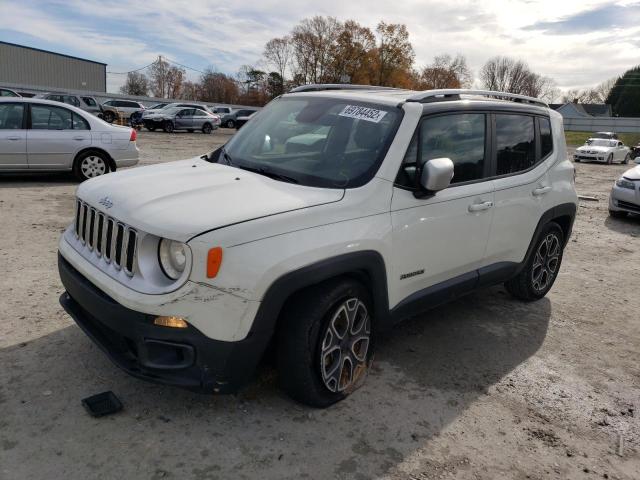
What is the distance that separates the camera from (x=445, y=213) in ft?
12.0

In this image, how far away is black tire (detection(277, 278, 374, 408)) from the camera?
2957 mm

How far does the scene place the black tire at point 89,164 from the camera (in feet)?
32.8

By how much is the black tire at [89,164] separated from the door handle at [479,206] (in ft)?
26.5

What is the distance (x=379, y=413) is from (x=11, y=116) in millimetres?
8959

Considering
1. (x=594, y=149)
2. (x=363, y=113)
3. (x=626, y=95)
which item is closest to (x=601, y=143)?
(x=594, y=149)

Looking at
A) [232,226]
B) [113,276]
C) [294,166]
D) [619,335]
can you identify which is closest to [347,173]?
[294,166]

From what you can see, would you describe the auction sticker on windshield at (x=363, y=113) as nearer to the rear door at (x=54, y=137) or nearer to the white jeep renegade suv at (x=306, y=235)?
the white jeep renegade suv at (x=306, y=235)

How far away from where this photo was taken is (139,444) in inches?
110

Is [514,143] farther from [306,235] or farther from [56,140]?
[56,140]

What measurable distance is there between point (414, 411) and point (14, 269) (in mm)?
4049

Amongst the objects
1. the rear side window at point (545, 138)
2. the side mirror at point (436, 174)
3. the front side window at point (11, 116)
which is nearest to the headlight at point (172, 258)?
the side mirror at point (436, 174)

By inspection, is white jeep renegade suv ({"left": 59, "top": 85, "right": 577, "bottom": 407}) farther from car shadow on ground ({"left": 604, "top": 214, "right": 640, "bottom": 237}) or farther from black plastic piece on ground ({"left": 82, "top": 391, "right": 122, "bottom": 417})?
car shadow on ground ({"left": 604, "top": 214, "right": 640, "bottom": 237})

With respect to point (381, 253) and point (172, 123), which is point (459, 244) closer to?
point (381, 253)

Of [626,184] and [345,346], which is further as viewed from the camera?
[626,184]
